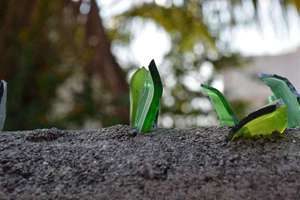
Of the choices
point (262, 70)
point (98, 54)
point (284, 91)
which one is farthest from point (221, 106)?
point (262, 70)

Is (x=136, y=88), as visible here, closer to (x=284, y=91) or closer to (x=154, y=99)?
(x=154, y=99)

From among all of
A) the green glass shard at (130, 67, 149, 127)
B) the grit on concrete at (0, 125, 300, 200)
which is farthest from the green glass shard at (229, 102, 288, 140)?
the green glass shard at (130, 67, 149, 127)

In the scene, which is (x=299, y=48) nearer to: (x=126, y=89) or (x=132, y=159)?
(x=126, y=89)

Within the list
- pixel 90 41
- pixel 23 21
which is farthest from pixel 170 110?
pixel 23 21

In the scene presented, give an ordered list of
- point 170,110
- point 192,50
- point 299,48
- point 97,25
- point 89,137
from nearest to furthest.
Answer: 1. point 89,137
2. point 97,25
3. point 170,110
4. point 192,50
5. point 299,48

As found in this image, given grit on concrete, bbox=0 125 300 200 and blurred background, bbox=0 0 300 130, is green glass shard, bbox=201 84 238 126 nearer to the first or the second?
grit on concrete, bbox=0 125 300 200

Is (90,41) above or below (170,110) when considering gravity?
above
